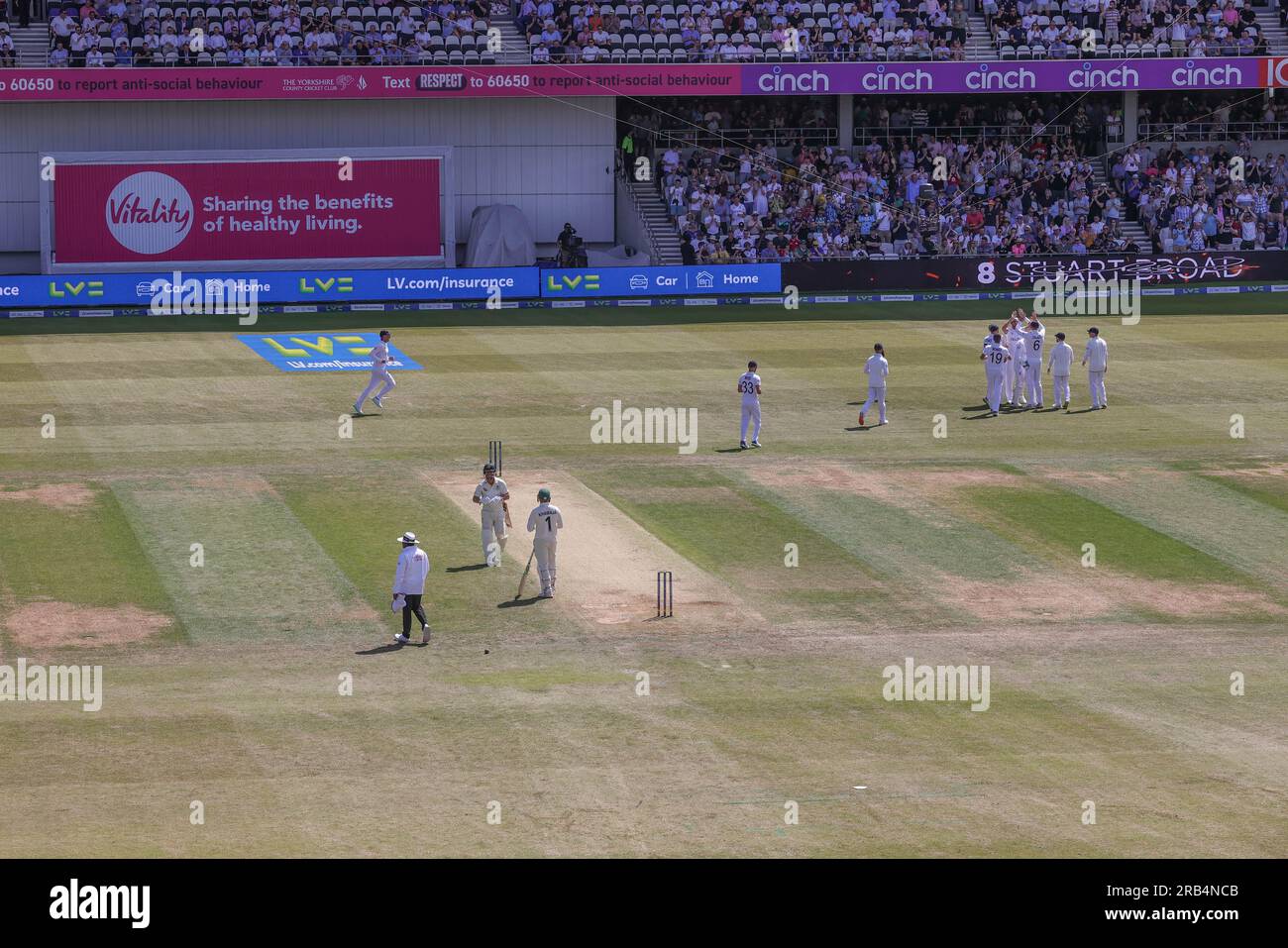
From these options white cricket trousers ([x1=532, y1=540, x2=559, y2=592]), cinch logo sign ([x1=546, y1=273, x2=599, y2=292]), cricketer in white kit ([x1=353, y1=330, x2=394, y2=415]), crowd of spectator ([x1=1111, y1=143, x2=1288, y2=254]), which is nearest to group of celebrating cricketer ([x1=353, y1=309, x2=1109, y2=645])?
cricketer in white kit ([x1=353, y1=330, x2=394, y2=415])

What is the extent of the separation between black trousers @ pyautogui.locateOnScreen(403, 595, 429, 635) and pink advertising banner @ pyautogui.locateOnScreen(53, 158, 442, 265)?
38942 millimetres

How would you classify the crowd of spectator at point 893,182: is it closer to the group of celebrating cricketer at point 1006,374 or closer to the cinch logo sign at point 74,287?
the cinch logo sign at point 74,287

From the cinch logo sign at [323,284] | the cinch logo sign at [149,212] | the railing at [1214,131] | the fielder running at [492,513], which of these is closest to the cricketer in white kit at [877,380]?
the fielder running at [492,513]

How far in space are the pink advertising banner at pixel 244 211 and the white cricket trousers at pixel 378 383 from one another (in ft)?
77.4

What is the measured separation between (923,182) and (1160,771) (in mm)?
46518

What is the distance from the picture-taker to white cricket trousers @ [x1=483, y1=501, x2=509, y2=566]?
2591cm

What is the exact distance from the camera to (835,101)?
65.2 meters

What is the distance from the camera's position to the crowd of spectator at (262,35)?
5819 cm

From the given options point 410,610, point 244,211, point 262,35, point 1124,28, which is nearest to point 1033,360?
point 410,610

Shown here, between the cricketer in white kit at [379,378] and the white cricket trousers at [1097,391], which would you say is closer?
the cricketer in white kit at [379,378]

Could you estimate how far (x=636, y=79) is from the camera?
60.5 meters

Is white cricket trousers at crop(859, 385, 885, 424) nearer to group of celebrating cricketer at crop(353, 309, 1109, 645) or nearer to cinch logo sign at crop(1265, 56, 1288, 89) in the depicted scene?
group of celebrating cricketer at crop(353, 309, 1109, 645)
